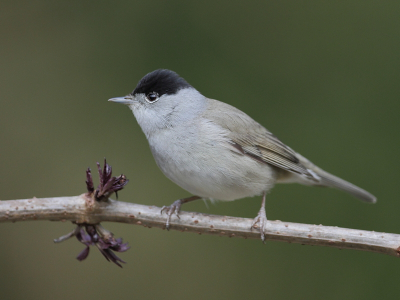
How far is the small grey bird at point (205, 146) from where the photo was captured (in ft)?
9.99

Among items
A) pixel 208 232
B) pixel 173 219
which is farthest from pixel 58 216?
pixel 208 232

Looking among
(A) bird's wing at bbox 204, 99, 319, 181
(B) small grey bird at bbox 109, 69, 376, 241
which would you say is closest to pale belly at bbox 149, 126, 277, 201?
(B) small grey bird at bbox 109, 69, 376, 241

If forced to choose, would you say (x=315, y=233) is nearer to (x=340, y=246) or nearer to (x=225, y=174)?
(x=340, y=246)

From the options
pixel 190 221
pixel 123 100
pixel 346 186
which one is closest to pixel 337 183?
pixel 346 186

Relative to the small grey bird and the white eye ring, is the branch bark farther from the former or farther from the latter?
the white eye ring

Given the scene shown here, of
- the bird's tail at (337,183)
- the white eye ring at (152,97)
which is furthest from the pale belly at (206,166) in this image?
the bird's tail at (337,183)

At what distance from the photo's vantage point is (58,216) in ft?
8.60

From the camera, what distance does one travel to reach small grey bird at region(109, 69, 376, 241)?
3.04 m

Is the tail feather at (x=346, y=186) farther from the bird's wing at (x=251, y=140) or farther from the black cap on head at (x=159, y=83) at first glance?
the black cap on head at (x=159, y=83)

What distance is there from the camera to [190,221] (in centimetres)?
284

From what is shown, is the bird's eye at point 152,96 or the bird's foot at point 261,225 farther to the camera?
the bird's eye at point 152,96

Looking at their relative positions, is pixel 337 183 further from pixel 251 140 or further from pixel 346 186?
pixel 251 140

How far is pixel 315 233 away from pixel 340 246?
0.17 meters

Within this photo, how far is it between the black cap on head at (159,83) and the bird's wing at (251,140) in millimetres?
385
